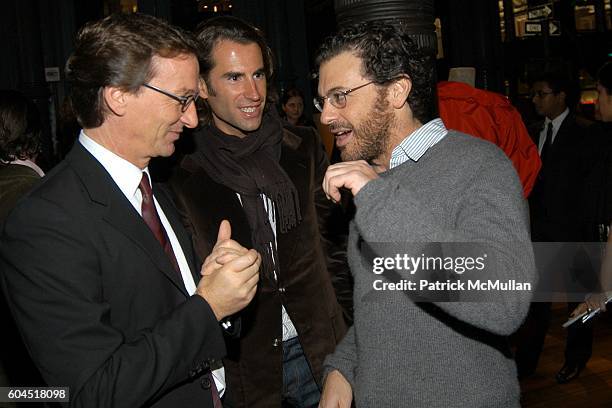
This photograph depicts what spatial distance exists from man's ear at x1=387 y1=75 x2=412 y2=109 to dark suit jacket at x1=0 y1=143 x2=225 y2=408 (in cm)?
83

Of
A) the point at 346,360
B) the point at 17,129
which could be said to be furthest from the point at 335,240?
the point at 17,129

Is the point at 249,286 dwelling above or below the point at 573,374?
above

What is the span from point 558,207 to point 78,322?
4.39 metres

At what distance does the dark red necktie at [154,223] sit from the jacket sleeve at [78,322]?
0.23 m

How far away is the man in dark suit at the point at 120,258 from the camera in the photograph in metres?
1.53

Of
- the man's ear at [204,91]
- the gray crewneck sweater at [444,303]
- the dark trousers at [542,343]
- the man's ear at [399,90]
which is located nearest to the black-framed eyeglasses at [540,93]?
the dark trousers at [542,343]

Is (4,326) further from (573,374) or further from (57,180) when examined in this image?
(573,374)

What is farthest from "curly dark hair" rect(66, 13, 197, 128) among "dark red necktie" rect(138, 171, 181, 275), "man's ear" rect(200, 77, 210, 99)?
"man's ear" rect(200, 77, 210, 99)

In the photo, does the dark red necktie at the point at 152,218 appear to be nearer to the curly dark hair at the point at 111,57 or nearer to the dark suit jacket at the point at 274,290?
the curly dark hair at the point at 111,57

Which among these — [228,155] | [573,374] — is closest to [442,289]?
[228,155]

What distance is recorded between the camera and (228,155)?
8.73 feet

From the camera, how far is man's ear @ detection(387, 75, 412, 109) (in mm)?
1954

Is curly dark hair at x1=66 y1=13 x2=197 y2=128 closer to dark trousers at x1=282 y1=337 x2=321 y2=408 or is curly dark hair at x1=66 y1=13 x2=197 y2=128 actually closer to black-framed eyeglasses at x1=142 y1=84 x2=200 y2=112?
black-framed eyeglasses at x1=142 y1=84 x2=200 y2=112

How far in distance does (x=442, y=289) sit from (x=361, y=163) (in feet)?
1.32
